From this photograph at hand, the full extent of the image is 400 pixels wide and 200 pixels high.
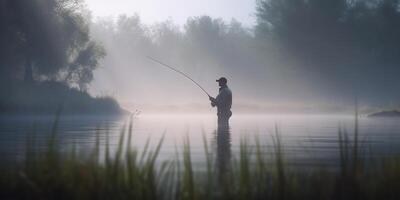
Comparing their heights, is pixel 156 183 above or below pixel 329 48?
below

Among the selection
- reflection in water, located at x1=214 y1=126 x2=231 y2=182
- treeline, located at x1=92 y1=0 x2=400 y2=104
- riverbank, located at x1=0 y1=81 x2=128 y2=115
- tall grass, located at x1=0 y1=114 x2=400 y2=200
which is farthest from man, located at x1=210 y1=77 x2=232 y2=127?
treeline, located at x1=92 y1=0 x2=400 y2=104

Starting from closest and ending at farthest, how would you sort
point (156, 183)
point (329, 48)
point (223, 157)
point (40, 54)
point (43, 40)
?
1. point (156, 183)
2. point (223, 157)
3. point (43, 40)
4. point (40, 54)
5. point (329, 48)

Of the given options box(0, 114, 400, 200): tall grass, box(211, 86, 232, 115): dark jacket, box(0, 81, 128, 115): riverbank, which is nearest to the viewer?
box(0, 114, 400, 200): tall grass

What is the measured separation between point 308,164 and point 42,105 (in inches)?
1771

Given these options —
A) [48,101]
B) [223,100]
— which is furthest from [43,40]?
[223,100]

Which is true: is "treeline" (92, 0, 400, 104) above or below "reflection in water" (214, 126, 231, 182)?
above

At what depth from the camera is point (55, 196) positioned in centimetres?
716

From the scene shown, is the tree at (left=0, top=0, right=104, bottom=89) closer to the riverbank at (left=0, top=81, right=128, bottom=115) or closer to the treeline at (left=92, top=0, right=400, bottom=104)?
the riverbank at (left=0, top=81, right=128, bottom=115)

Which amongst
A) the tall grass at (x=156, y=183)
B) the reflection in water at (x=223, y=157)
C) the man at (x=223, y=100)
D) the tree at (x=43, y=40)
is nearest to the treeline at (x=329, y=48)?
the tree at (x=43, y=40)

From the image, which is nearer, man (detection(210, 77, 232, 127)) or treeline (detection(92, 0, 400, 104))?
man (detection(210, 77, 232, 127))

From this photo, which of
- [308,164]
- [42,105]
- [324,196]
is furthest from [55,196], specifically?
[42,105]

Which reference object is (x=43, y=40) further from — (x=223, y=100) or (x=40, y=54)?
(x=223, y=100)

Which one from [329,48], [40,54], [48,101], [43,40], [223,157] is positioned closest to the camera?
[223,157]

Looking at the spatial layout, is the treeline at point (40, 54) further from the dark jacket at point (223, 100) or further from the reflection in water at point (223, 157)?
the reflection in water at point (223, 157)
